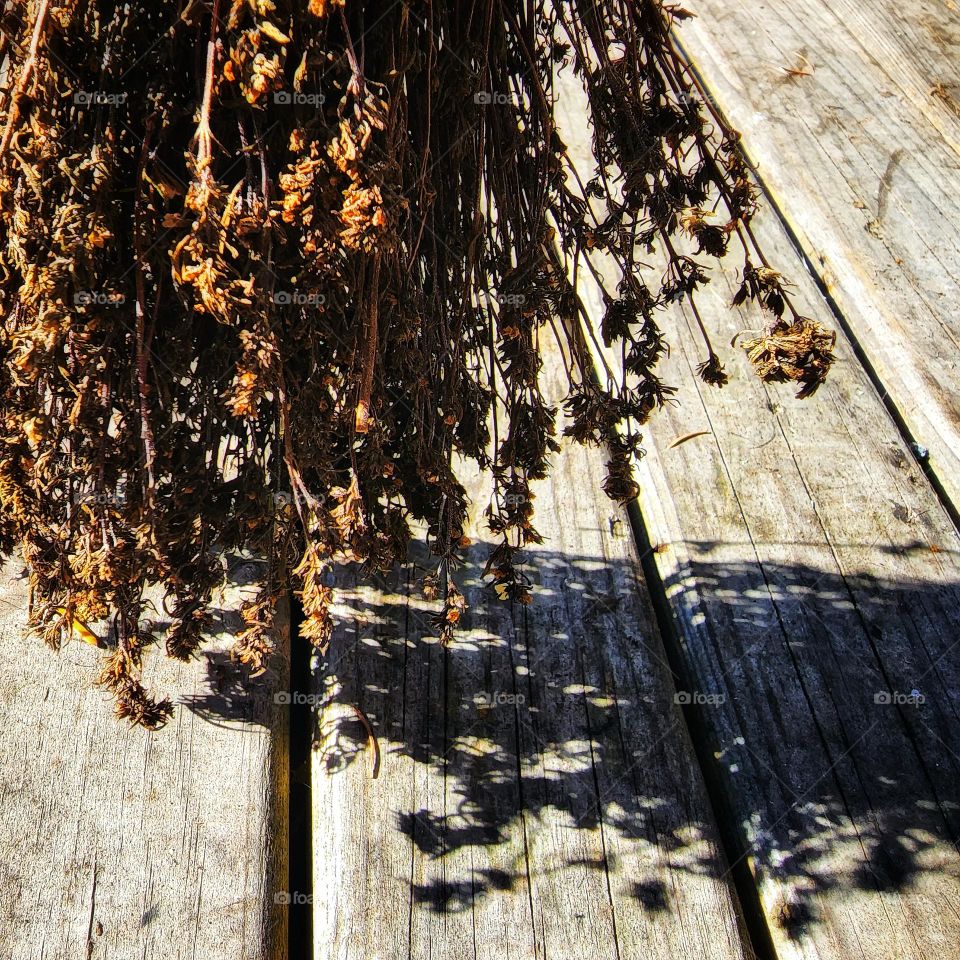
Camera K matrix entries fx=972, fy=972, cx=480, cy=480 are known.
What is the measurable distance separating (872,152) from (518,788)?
7.95 ft

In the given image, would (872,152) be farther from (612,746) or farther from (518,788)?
(518,788)

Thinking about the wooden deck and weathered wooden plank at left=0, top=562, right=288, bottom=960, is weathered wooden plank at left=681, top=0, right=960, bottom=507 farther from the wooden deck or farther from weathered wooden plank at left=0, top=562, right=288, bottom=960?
weathered wooden plank at left=0, top=562, right=288, bottom=960

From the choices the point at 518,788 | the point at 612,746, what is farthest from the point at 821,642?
the point at 518,788

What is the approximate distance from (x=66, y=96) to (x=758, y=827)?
5.23ft

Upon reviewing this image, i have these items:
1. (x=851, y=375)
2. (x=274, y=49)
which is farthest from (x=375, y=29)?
(x=851, y=375)

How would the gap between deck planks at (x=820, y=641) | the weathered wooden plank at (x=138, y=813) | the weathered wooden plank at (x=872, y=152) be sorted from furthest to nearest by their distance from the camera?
the weathered wooden plank at (x=872, y=152) → the gap between deck planks at (x=820, y=641) → the weathered wooden plank at (x=138, y=813)

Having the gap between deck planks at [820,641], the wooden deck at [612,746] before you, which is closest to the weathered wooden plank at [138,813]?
the wooden deck at [612,746]

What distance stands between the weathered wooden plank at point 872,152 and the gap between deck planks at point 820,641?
0.42 ft

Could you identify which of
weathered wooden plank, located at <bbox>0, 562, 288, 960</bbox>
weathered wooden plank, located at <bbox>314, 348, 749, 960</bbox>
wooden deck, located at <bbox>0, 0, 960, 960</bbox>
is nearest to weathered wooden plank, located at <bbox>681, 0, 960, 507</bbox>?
wooden deck, located at <bbox>0, 0, 960, 960</bbox>

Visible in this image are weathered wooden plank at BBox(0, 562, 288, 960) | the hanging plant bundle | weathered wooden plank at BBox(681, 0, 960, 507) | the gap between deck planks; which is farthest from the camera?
weathered wooden plank at BBox(681, 0, 960, 507)

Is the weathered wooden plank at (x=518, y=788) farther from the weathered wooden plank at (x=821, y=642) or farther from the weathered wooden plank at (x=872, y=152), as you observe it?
the weathered wooden plank at (x=872, y=152)

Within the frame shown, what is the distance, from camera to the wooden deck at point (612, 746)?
161cm

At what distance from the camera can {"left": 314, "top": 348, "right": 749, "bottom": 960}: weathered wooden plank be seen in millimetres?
1609

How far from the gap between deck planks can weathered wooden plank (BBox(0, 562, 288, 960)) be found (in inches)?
34.1
